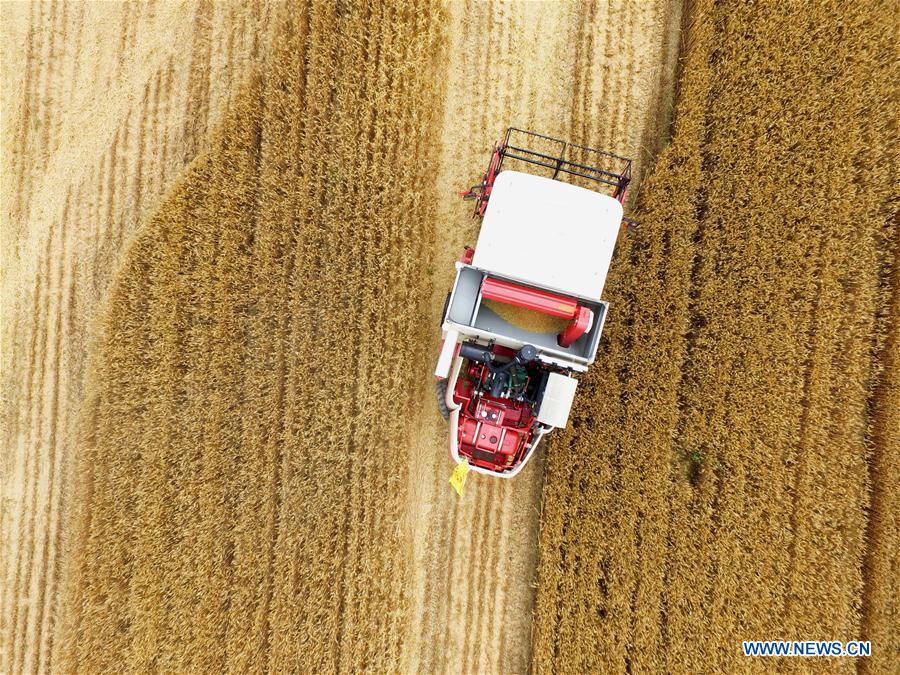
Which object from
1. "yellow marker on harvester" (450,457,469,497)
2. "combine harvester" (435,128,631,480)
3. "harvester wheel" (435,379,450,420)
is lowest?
"yellow marker on harvester" (450,457,469,497)

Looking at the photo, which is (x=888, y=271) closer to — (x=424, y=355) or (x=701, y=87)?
(x=701, y=87)

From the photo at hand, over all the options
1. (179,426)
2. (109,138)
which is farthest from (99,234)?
(179,426)

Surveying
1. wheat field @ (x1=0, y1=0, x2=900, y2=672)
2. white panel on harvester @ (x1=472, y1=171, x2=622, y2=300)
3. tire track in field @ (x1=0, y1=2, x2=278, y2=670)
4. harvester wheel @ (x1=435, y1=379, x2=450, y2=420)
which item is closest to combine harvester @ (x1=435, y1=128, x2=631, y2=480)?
white panel on harvester @ (x1=472, y1=171, x2=622, y2=300)

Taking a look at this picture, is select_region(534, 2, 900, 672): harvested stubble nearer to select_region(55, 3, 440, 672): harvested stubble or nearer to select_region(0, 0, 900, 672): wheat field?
select_region(0, 0, 900, 672): wheat field

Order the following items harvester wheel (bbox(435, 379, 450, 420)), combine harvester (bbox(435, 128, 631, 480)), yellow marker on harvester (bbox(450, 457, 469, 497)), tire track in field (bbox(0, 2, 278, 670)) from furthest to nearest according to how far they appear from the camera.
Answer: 1. tire track in field (bbox(0, 2, 278, 670))
2. harvester wheel (bbox(435, 379, 450, 420))
3. yellow marker on harvester (bbox(450, 457, 469, 497))
4. combine harvester (bbox(435, 128, 631, 480))

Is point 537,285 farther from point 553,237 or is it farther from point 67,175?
point 67,175

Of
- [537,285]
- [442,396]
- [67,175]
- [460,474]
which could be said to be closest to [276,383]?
Answer: [442,396]

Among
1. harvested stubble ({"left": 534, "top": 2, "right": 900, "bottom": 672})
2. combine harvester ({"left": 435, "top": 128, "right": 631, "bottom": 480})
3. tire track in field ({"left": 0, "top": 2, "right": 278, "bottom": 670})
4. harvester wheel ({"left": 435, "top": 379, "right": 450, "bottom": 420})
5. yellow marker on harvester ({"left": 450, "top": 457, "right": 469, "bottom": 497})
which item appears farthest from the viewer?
tire track in field ({"left": 0, "top": 2, "right": 278, "bottom": 670})
